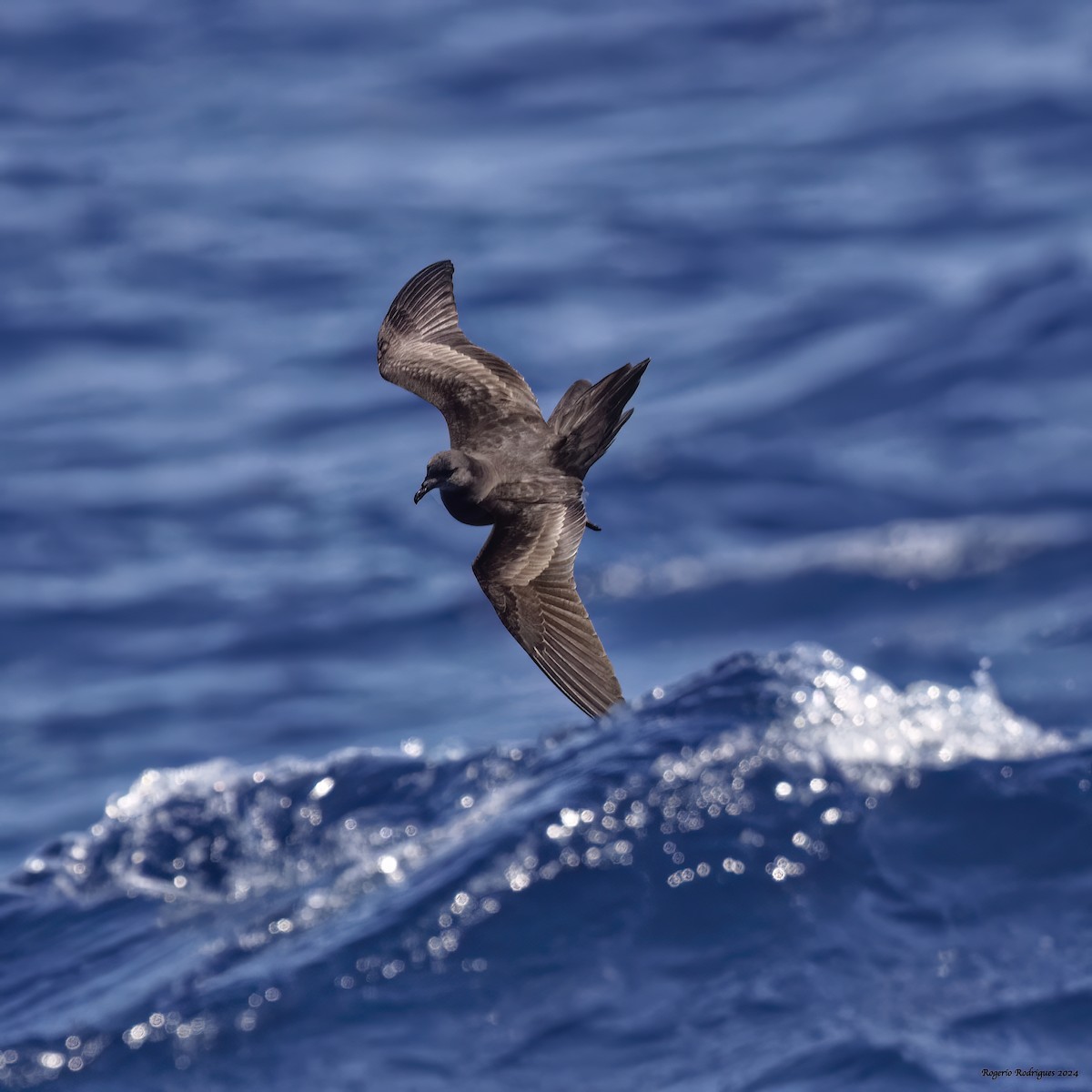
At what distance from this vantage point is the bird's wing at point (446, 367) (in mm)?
7141

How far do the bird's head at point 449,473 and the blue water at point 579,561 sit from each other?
18.7ft

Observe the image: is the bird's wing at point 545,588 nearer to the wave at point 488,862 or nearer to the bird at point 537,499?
the bird at point 537,499

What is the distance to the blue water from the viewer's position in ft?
38.0

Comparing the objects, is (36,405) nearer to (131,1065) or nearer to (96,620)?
(96,620)

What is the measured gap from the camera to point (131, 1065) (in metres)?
11.6

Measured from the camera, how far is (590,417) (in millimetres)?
6605

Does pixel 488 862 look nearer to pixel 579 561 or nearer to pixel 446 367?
pixel 579 561

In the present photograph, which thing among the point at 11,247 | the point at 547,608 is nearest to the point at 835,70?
the point at 11,247

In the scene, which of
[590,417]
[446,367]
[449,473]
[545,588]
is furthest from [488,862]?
[449,473]

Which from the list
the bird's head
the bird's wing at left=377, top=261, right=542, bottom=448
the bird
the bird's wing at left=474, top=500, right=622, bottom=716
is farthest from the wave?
the bird's head

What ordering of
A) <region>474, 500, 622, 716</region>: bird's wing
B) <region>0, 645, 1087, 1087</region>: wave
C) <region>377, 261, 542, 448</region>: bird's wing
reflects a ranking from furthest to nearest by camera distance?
1. <region>0, 645, 1087, 1087</region>: wave
2. <region>377, 261, 542, 448</region>: bird's wing
3. <region>474, 500, 622, 716</region>: bird's wing

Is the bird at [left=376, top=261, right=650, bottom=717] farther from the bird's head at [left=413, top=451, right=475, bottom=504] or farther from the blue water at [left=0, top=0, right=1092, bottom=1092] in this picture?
the blue water at [left=0, top=0, right=1092, bottom=1092]

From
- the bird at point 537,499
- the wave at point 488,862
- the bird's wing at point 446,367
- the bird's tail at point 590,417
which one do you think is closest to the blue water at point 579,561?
the wave at point 488,862

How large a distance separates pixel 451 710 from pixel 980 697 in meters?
4.28
